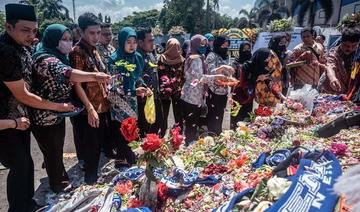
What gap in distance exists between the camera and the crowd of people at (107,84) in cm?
286

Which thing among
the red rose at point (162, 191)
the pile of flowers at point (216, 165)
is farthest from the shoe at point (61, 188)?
the red rose at point (162, 191)

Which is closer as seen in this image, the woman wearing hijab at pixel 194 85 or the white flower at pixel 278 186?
the white flower at pixel 278 186

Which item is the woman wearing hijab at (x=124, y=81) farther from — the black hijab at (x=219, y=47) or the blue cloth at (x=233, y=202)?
the blue cloth at (x=233, y=202)

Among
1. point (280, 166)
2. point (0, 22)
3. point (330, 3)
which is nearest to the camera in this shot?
point (280, 166)

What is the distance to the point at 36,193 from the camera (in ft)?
12.6

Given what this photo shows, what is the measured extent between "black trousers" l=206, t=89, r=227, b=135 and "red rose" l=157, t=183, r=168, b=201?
2982 mm

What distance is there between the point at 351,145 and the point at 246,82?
237cm

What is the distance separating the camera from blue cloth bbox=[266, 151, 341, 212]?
1.75 meters

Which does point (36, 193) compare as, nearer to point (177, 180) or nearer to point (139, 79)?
point (139, 79)

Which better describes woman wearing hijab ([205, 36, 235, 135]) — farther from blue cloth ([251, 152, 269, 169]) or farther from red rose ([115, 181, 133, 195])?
red rose ([115, 181, 133, 195])

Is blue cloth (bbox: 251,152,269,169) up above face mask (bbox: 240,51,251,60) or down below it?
below

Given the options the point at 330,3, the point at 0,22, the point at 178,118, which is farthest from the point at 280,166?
the point at 330,3

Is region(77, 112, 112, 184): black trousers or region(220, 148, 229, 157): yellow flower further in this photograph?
region(77, 112, 112, 184): black trousers

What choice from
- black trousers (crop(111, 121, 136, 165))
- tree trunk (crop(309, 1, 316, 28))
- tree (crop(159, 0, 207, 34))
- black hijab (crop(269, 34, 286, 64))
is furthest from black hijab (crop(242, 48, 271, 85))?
tree (crop(159, 0, 207, 34))
